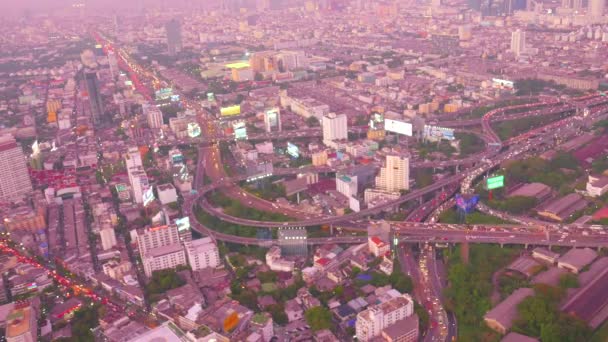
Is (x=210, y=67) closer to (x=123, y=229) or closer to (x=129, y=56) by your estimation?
(x=129, y=56)

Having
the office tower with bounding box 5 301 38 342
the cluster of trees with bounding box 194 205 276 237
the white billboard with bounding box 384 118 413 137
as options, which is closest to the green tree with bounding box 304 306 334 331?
the cluster of trees with bounding box 194 205 276 237

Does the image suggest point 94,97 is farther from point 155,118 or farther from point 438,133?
point 438,133

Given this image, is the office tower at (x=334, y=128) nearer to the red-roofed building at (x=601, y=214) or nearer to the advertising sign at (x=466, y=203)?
the advertising sign at (x=466, y=203)

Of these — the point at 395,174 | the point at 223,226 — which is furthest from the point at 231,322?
the point at 395,174

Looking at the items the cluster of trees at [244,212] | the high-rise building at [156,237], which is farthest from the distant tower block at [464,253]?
the high-rise building at [156,237]

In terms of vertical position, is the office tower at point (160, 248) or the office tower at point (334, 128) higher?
the office tower at point (334, 128)
